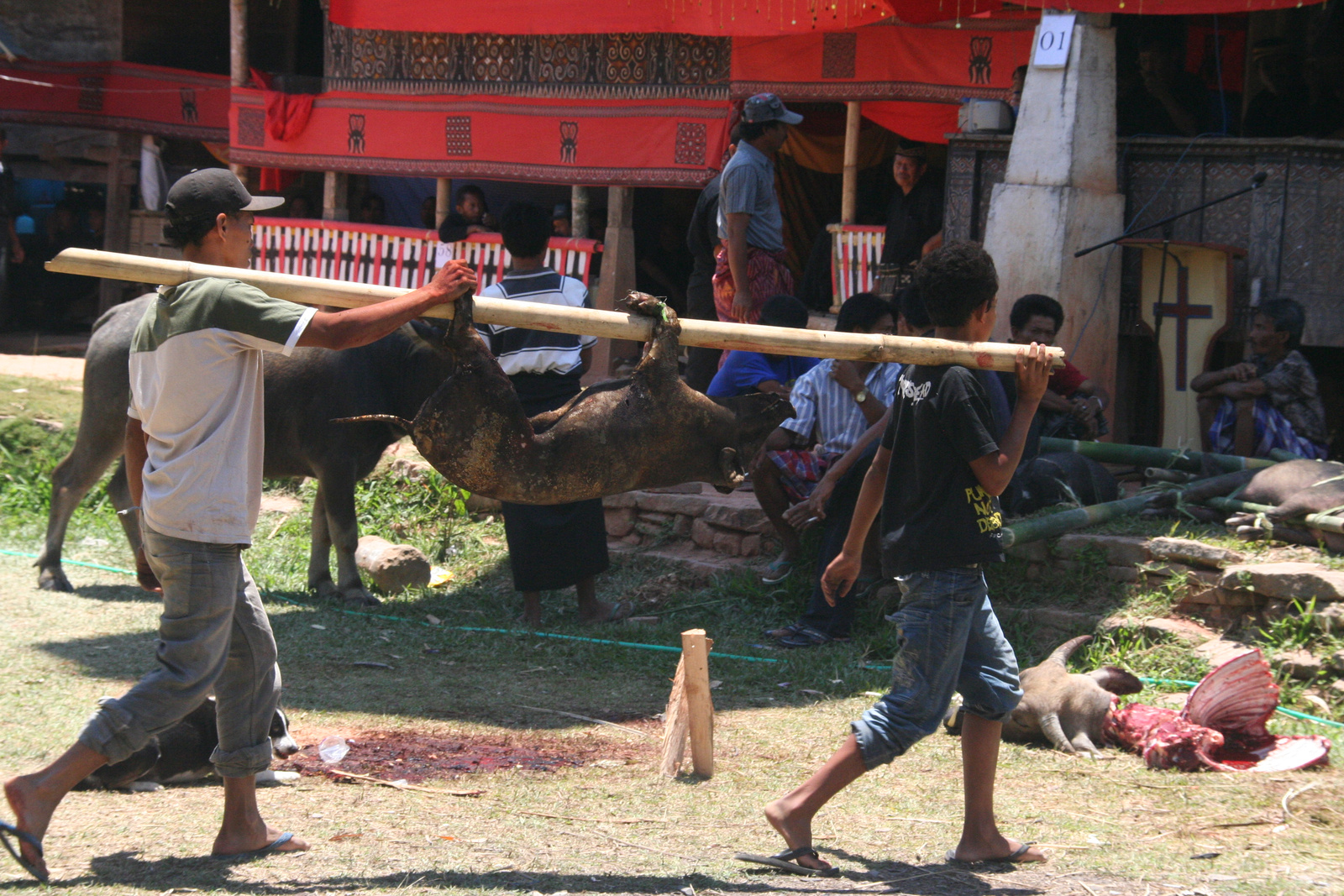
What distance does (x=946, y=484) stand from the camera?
3600mm

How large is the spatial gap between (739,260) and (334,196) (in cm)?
714

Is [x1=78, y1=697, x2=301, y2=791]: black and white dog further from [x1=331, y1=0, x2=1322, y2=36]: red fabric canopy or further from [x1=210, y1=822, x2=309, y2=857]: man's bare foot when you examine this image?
[x1=331, y1=0, x2=1322, y2=36]: red fabric canopy

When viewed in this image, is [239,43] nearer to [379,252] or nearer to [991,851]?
[379,252]

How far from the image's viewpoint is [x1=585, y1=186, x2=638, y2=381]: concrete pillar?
11.3 meters

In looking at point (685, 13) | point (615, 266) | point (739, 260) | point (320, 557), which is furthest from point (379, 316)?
point (615, 266)

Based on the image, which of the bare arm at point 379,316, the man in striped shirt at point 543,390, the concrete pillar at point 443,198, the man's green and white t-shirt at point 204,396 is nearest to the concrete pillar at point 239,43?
the concrete pillar at point 443,198

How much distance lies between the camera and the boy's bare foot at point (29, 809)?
330 cm

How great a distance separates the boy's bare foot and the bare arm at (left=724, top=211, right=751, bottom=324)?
16.1ft

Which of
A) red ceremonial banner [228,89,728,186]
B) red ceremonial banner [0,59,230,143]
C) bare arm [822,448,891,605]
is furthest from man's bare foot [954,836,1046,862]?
red ceremonial banner [0,59,230,143]

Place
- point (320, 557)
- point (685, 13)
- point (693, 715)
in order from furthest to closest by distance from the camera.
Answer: point (685, 13)
point (320, 557)
point (693, 715)

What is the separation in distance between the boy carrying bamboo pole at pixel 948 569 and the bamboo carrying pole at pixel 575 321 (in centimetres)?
7

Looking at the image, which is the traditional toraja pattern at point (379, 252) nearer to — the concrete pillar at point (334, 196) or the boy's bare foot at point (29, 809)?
the concrete pillar at point (334, 196)

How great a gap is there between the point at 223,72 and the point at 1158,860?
1636 cm

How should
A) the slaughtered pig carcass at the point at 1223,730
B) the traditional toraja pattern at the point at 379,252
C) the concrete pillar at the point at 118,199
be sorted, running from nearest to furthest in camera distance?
the slaughtered pig carcass at the point at 1223,730 → the traditional toraja pattern at the point at 379,252 → the concrete pillar at the point at 118,199
